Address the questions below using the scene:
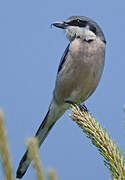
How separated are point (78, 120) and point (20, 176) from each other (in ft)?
3.16

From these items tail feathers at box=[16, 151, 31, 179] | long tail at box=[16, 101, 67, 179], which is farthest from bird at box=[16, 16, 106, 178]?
tail feathers at box=[16, 151, 31, 179]

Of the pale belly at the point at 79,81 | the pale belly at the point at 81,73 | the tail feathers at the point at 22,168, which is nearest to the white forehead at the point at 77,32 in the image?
the pale belly at the point at 81,73

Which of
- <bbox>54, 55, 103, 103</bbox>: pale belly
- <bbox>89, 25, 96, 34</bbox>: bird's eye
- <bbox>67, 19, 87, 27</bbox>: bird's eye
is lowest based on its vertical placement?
<bbox>54, 55, 103, 103</bbox>: pale belly

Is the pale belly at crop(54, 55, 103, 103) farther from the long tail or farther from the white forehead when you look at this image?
the white forehead

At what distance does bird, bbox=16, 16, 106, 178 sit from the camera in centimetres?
275

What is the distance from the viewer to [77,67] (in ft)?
9.05

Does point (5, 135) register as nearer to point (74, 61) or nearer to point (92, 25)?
point (74, 61)

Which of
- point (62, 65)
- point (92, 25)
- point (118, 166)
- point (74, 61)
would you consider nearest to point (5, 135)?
point (118, 166)

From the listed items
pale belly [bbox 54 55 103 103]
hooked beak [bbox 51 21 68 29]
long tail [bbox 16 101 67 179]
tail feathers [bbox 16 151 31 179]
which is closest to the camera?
tail feathers [bbox 16 151 31 179]

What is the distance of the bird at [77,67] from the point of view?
9.03 ft

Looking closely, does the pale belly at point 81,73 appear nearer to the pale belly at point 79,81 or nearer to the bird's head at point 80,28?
the pale belly at point 79,81

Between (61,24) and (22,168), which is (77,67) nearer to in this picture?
(61,24)

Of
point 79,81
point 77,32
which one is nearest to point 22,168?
point 79,81

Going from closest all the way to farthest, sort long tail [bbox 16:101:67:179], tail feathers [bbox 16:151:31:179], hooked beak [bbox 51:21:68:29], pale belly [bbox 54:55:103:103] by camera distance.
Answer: tail feathers [bbox 16:151:31:179], pale belly [bbox 54:55:103:103], long tail [bbox 16:101:67:179], hooked beak [bbox 51:21:68:29]
